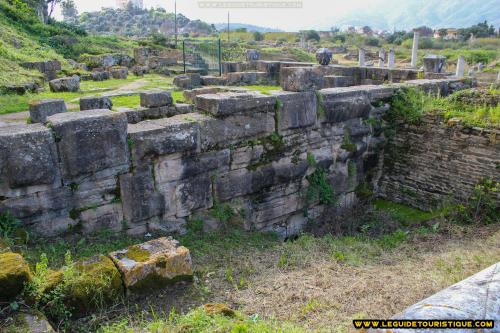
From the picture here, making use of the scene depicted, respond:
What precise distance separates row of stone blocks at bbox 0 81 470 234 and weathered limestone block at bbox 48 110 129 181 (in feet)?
0.04

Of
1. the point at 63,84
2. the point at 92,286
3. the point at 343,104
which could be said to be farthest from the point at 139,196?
the point at 63,84

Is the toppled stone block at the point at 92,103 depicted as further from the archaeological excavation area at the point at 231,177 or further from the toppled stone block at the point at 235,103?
the toppled stone block at the point at 235,103

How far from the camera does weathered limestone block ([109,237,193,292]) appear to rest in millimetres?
4316

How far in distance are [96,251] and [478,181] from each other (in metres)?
6.64

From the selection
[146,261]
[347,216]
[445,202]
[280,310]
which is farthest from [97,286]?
[445,202]

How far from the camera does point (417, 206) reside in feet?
28.1

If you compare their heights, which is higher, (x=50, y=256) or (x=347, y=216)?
(x=50, y=256)

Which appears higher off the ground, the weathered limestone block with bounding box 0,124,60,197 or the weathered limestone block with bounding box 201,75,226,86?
the weathered limestone block with bounding box 201,75,226,86

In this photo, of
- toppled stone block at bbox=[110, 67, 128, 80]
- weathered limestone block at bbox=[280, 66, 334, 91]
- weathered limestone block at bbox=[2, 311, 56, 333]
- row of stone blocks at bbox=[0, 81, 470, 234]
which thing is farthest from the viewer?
toppled stone block at bbox=[110, 67, 128, 80]

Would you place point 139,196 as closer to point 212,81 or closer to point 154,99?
point 154,99

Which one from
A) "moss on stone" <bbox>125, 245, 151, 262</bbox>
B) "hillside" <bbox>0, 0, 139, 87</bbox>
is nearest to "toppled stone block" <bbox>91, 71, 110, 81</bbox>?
"hillside" <bbox>0, 0, 139, 87</bbox>

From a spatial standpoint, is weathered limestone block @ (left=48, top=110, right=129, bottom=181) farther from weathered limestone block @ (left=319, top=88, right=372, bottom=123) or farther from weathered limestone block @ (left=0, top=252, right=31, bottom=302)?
weathered limestone block @ (left=319, top=88, right=372, bottom=123)

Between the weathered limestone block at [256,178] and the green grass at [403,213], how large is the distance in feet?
6.84

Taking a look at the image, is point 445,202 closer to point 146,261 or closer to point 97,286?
point 146,261
